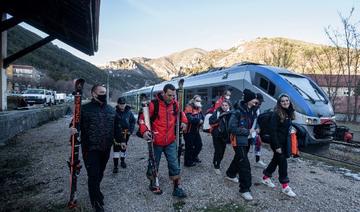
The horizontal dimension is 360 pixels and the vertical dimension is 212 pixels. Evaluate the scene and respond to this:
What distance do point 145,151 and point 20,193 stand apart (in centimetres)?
414

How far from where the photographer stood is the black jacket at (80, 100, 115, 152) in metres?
4.04

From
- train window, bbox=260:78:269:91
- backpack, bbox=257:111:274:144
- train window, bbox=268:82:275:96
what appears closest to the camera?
backpack, bbox=257:111:274:144

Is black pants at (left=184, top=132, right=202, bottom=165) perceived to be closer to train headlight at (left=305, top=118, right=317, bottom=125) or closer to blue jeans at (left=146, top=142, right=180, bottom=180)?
blue jeans at (left=146, top=142, right=180, bottom=180)

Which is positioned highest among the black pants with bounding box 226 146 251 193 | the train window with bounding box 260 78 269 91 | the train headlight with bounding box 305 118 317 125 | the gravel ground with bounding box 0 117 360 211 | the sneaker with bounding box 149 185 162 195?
the train window with bounding box 260 78 269 91

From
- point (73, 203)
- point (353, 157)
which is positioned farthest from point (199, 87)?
point (73, 203)

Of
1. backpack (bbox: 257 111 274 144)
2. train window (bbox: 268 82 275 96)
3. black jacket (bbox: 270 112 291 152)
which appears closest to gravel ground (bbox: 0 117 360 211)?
black jacket (bbox: 270 112 291 152)

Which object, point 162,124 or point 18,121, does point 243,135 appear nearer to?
point 162,124

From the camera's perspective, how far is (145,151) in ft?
28.5

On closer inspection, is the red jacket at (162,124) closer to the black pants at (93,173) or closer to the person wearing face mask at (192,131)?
the black pants at (93,173)

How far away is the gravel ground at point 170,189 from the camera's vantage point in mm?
4426

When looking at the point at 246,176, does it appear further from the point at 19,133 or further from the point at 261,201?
the point at 19,133

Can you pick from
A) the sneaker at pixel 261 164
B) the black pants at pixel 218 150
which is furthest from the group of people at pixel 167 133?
the sneaker at pixel 261 164

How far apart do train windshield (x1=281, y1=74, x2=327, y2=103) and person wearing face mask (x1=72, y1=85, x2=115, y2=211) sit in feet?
25.8

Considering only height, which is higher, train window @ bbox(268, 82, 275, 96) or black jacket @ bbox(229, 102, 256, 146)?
train window @ bbox(268, 82, 275, 96)
